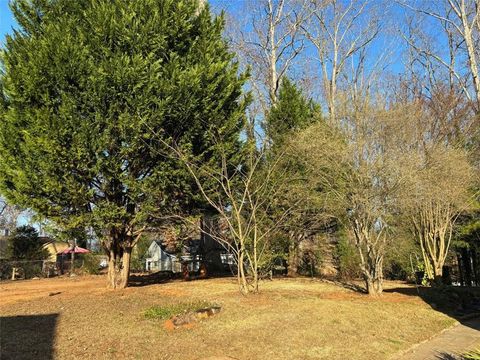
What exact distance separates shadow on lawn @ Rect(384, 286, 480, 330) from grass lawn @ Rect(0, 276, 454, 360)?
46 centimetres

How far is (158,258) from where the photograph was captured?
37.8 meters

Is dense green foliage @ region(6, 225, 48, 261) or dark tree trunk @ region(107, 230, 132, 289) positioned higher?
dense green foliage @ region(6, 225, 48, 261)

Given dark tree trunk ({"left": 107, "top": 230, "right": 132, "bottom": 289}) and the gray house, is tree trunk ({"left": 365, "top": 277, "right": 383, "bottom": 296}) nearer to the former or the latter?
dark tree trunk ({"left": 107, "top": 230, "right": 132, "bottom": 289})

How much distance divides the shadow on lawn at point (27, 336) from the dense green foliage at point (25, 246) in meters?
18.3

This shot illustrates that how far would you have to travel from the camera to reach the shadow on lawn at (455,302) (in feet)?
35.8

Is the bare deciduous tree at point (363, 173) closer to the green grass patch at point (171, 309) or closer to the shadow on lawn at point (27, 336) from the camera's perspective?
the green grass patch at point (171, 309)

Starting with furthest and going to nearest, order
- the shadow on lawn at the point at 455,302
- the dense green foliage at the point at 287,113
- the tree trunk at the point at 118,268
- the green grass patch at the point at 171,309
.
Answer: the dense green foliage at the point at 287,113
the tree trunk at the point at 118,268
the shadow on lawn at the point at 455,302
the green grass patch at the point at 171,309

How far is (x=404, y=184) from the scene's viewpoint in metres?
11.9

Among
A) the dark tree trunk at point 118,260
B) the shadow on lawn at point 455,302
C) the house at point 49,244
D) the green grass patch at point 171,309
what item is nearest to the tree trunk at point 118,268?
the dark tree trunk at point 118,260

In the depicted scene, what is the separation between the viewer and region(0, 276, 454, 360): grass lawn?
6.79 meters

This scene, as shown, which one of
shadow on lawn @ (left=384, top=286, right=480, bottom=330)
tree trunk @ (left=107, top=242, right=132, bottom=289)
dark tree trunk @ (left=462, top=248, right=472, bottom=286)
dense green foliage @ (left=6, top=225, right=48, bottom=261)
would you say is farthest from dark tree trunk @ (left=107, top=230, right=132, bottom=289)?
dark tree trunk @ (left=462, top=248, right=472, bottom=286)

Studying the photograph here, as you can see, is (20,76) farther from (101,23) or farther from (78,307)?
(78,307)

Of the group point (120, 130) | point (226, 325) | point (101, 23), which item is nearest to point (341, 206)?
point (226, 325)

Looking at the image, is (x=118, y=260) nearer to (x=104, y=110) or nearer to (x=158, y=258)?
(x=104, y=110)
